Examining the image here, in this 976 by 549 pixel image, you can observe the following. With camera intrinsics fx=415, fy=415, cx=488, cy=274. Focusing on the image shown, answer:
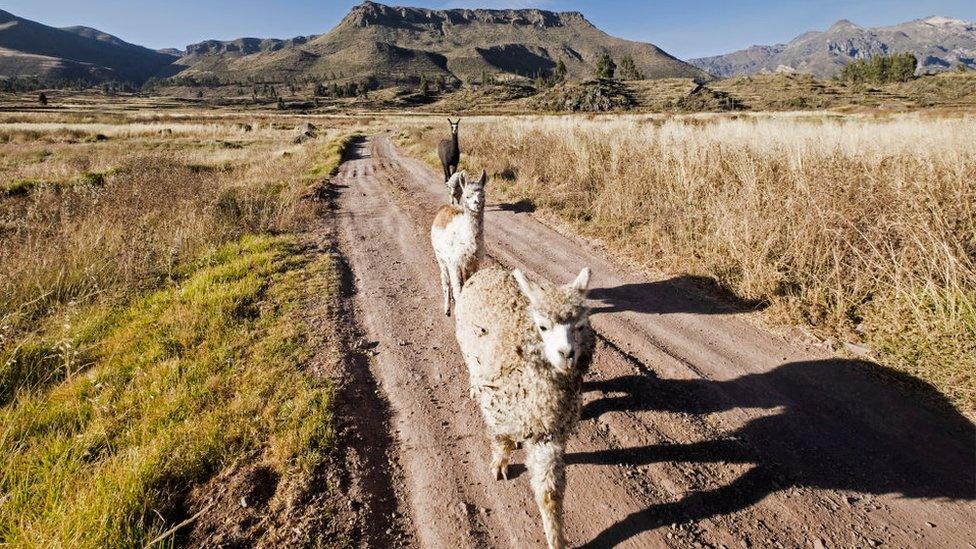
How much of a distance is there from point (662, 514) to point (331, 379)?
386 centimetres

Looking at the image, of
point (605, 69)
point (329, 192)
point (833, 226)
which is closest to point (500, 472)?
point (833, 226)

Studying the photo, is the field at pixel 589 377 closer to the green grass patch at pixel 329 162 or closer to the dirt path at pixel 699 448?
the dirt path at pixel 699 448

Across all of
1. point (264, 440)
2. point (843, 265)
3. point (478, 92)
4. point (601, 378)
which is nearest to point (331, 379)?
point (264, 440)

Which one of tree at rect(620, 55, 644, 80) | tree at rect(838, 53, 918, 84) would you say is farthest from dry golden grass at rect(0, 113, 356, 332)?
tree at rect(620, 55, 644, 80)

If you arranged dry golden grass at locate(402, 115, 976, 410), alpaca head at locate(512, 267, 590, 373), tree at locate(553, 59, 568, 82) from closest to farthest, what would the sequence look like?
1. alpaca head at locate(512, 267, 590, 373)
2. dry golden grass at locate(402, 115, 976, 410)
3. tree at locate(553, 59, 568, 82)

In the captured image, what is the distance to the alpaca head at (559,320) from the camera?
117 inches

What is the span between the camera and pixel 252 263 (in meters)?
8.78

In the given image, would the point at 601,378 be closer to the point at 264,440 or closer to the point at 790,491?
the point at 790,491

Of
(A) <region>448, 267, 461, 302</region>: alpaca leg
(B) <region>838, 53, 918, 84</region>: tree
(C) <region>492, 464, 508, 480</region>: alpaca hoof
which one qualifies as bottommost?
(C) <region>492, 464, 508, 480</region>: alpaca hoof

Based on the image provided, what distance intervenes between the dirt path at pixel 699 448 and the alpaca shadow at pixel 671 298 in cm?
10

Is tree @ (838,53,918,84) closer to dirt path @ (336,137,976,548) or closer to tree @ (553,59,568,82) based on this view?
tree @ (553,59,568,82)

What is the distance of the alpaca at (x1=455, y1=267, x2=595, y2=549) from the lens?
3027mm

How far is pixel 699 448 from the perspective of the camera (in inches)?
164

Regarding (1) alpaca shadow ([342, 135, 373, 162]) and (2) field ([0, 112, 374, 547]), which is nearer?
→ (2) field ([0, 112, 374, 547])
